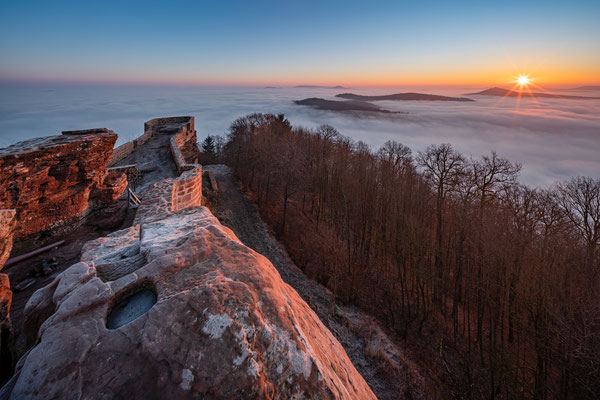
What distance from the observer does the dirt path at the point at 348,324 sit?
10016 mm

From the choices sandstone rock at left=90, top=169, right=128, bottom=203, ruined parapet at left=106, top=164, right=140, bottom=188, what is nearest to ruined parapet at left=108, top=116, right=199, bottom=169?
ruined parapet at left=106, top=164, right=140, bottom=188

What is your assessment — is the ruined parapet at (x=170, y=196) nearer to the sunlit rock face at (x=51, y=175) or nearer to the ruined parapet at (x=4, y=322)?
the ruined parapet at (x=4, y=322)

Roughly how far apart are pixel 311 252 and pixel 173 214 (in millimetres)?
16016

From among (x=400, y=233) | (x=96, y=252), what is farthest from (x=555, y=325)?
(x=96, y=252)

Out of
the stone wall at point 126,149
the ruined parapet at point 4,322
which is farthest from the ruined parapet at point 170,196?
the stone wall at point 126,149

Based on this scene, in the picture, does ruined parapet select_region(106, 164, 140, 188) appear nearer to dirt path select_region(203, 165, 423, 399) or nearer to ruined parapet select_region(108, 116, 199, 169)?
ruined parapet select_region(108, 116, 199, 169)

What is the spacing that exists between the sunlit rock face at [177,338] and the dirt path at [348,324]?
9292 mm

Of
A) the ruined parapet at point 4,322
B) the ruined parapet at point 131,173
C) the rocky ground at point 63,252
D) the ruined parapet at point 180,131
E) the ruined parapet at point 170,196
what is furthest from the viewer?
the ruined parapet at point 180,131

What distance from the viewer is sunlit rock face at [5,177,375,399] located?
165cm

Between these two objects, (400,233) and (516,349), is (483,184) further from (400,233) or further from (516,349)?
(516,349)

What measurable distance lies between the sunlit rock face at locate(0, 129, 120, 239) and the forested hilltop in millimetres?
→ 13143

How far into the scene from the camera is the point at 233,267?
2.58m

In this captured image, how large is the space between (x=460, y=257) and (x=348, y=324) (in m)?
6.68

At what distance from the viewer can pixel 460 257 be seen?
13.2m
